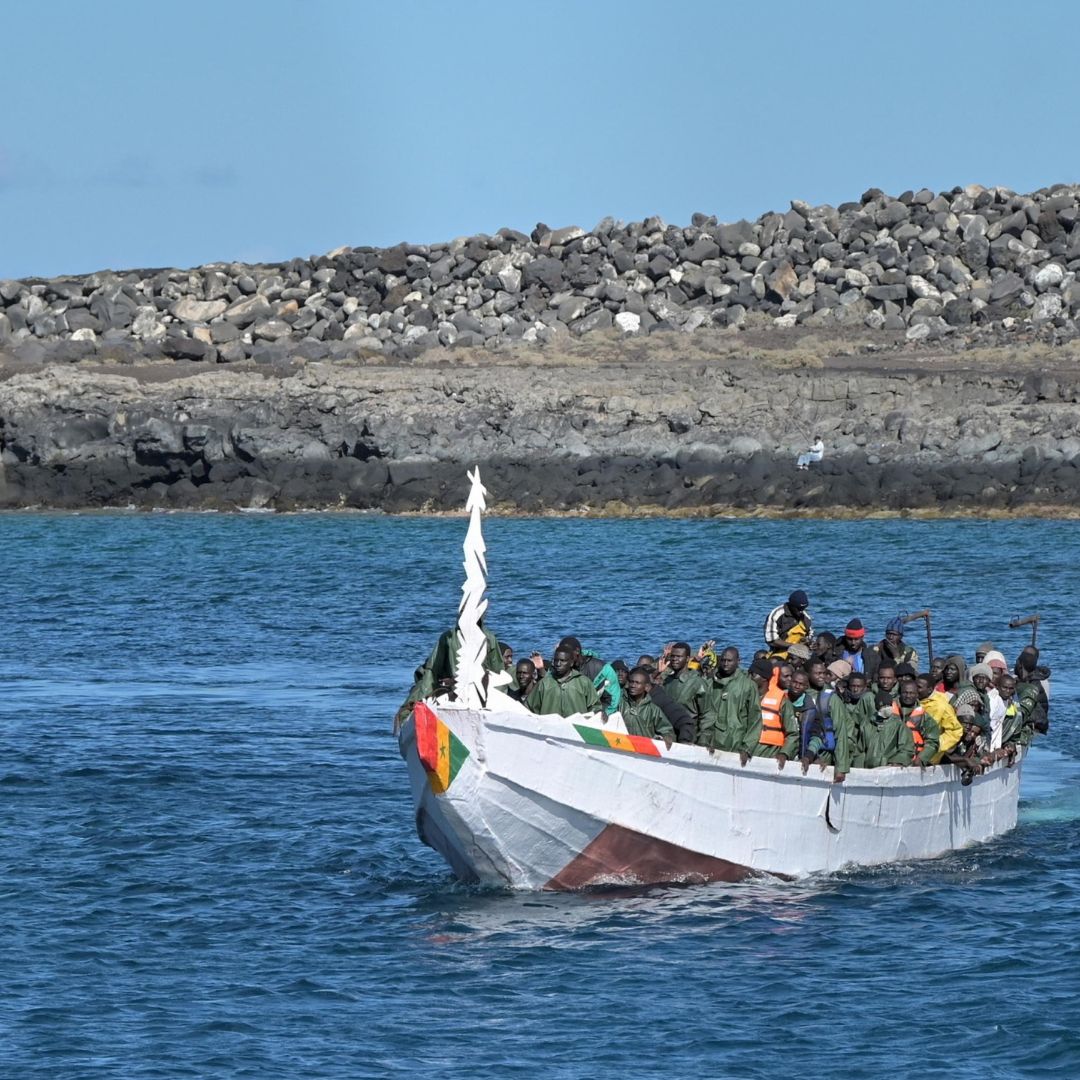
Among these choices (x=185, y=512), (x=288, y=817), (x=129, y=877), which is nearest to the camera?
(x=129, y=877)

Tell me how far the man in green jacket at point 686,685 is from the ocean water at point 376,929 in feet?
5.39

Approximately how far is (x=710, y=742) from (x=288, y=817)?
7.09m

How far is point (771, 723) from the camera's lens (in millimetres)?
20203

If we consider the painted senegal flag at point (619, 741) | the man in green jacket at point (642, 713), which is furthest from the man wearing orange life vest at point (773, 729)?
the painted senegal flag at point (619, 741)

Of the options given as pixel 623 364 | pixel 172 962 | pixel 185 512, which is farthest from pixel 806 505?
pixel 172 962

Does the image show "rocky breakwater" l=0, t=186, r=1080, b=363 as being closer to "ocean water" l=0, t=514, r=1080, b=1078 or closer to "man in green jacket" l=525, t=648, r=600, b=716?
"ocean water" l=0, t=514, r=1080, b=1078

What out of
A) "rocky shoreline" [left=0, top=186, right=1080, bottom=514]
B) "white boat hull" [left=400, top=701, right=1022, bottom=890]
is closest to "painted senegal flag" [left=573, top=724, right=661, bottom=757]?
"white boat hull" [left=400, top=701, right=1022, bottom=890]

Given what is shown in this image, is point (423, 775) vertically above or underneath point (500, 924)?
above

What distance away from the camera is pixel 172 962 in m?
18.7

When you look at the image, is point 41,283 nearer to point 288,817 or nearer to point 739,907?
point 288,817

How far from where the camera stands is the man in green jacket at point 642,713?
19.7 metres

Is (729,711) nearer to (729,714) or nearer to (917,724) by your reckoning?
(729,714)

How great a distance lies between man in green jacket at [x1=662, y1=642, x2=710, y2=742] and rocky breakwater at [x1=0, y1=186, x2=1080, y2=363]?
213ft

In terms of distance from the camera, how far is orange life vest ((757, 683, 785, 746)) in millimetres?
20141
